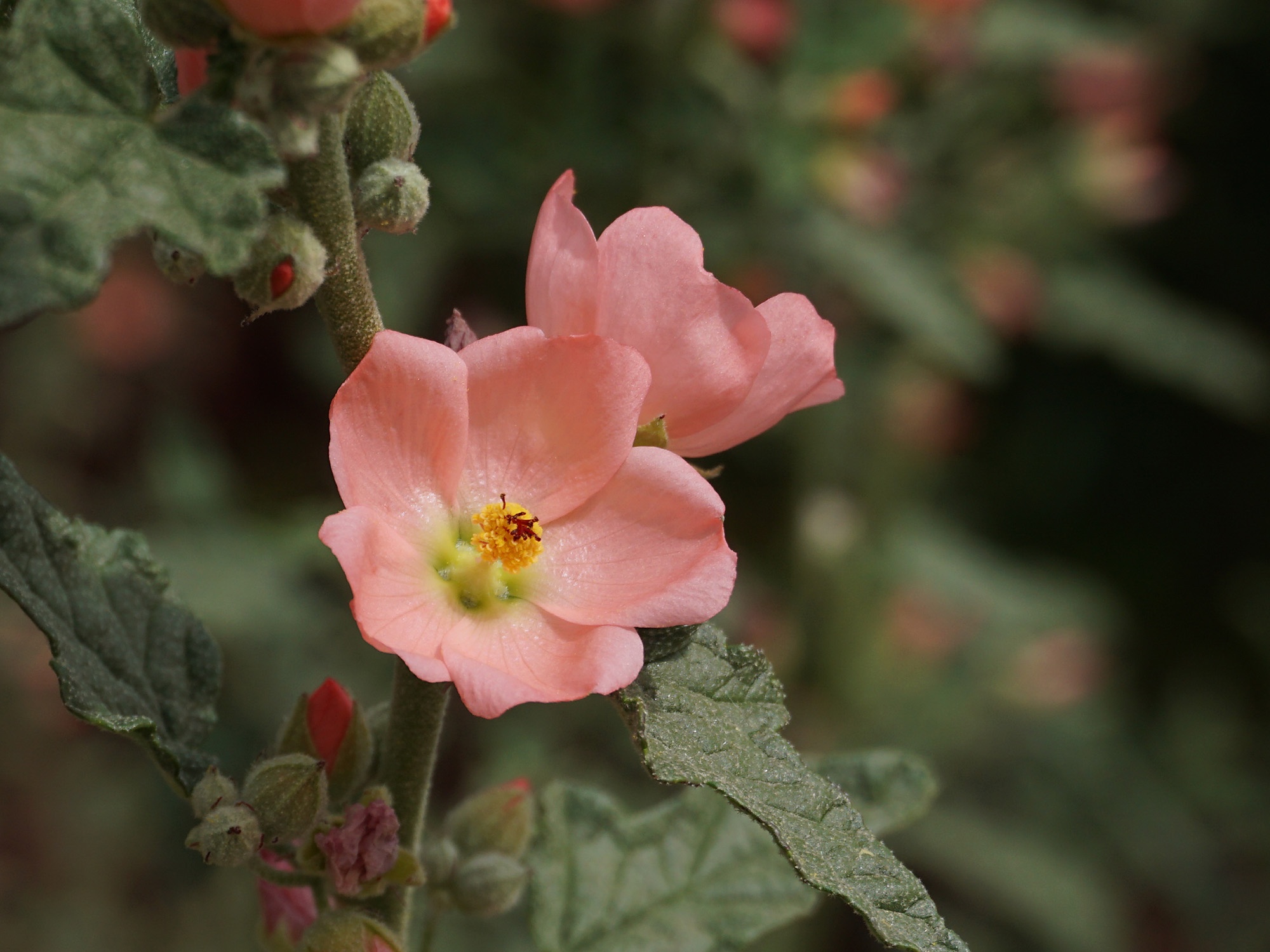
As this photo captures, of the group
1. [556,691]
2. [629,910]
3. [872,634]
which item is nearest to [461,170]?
[872,634]

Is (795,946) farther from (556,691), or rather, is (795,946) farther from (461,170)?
(556,691)

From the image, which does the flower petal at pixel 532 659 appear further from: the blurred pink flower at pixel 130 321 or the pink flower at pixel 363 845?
the blurred pink flower at pixel 130 321

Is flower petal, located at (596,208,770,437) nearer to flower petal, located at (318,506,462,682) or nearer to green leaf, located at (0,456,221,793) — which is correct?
flower petal, located at (318,506,462,682)

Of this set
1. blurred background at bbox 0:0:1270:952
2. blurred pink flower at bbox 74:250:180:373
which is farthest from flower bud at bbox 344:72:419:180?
blurred pink flower at bbox 74:250:180:373

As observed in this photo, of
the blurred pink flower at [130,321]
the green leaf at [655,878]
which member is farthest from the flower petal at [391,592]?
the blurred pink flower at [130,321]

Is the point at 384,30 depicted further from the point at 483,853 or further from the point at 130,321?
the point at 130,321

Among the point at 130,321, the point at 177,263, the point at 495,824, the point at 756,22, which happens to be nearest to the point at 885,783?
the point at 495,824
